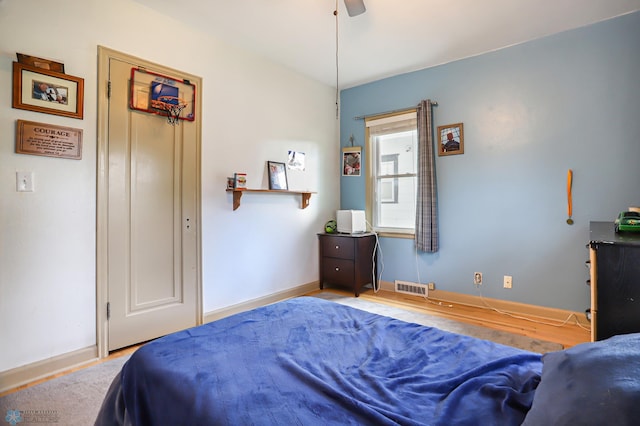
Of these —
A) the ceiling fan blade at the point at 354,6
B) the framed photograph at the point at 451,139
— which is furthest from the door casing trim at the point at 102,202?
the framed photograph at the point at 451,139

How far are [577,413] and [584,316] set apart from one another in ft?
9.76

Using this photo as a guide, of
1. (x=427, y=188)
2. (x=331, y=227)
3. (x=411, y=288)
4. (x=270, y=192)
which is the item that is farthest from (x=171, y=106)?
(x=411, y=288)

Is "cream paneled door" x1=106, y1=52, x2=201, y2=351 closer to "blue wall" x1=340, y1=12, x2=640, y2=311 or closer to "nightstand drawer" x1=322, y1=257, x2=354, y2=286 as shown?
"nightstand drawer" x1=322, y1=257, x2=354, y2=286

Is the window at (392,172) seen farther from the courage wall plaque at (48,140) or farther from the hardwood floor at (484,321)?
the courage wall plaque at (48,140)

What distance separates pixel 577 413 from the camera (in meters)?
0.60

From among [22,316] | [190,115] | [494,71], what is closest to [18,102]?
[190,115]

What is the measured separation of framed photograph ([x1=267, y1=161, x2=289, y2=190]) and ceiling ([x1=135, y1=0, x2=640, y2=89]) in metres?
1.16

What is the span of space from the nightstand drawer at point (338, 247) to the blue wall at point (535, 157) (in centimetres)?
76

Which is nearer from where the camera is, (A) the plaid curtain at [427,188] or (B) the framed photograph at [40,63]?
(B) the framed photograph at [40,63]

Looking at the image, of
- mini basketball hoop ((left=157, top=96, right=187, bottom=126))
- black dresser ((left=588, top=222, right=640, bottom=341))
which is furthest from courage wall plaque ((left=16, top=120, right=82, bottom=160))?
black dresser ((left=588, top=222, right=640, bottom=341))

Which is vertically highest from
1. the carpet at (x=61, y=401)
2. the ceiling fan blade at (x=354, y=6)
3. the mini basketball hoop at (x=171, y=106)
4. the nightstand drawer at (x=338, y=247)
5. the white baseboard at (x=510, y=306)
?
the ceiling fan blade at (x=354, y=6)

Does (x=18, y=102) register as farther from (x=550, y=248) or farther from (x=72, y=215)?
(x=550, y=248)

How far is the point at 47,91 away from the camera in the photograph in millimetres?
2043

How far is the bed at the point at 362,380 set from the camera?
0.68 metres
